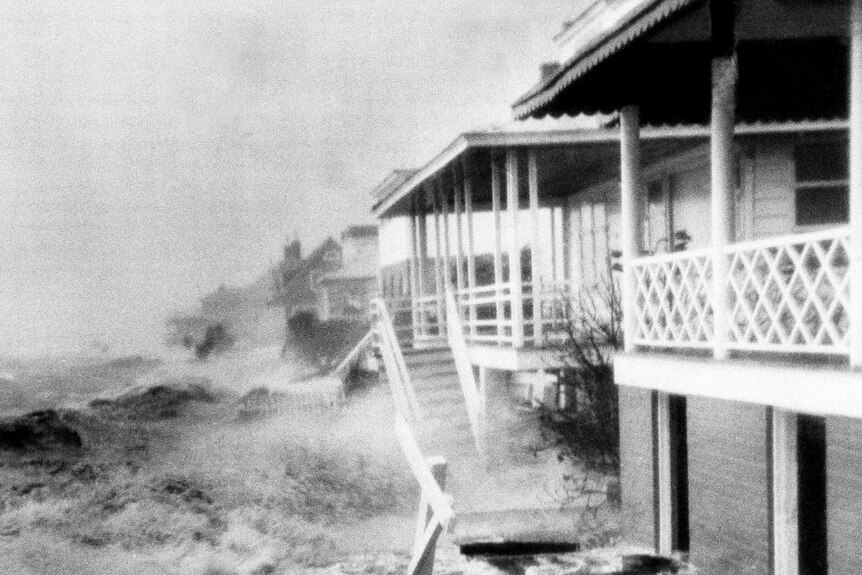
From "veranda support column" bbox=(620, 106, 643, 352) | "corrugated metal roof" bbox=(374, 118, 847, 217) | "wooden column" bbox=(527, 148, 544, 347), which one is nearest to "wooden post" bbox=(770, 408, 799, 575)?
"veranda support column" bbox=(620, 106, 643, 352)

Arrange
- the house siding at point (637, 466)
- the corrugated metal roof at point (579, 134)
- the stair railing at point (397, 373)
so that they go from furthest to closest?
the stair railing at point (397, 373) → the corrugated metal roof at point (579, 134) → the house siding at point (637, 466)

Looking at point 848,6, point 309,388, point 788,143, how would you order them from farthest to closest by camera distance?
point 309,388 → point 788,143 → point 848,6

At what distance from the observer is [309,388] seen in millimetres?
40312

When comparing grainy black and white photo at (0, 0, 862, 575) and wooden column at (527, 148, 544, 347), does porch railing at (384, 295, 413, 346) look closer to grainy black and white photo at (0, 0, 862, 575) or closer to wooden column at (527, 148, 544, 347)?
grainy black and white photo at (0, 0, 862, 575)

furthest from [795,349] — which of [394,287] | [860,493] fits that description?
[394,287]

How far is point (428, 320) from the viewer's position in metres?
25.4

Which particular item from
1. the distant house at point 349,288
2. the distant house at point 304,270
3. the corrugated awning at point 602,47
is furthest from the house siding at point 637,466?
the distant house at point 304,270

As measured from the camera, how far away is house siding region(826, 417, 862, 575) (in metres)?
8.45

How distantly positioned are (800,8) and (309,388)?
3380cm

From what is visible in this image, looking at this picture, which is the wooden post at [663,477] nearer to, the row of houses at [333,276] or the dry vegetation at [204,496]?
the dry vegetation at [204,496]

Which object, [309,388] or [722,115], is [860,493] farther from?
[309,388]

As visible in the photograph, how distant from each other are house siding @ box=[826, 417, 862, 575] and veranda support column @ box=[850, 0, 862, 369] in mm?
1807

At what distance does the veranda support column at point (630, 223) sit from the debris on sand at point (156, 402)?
2858 cm

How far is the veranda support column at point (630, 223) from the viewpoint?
10.7 m
